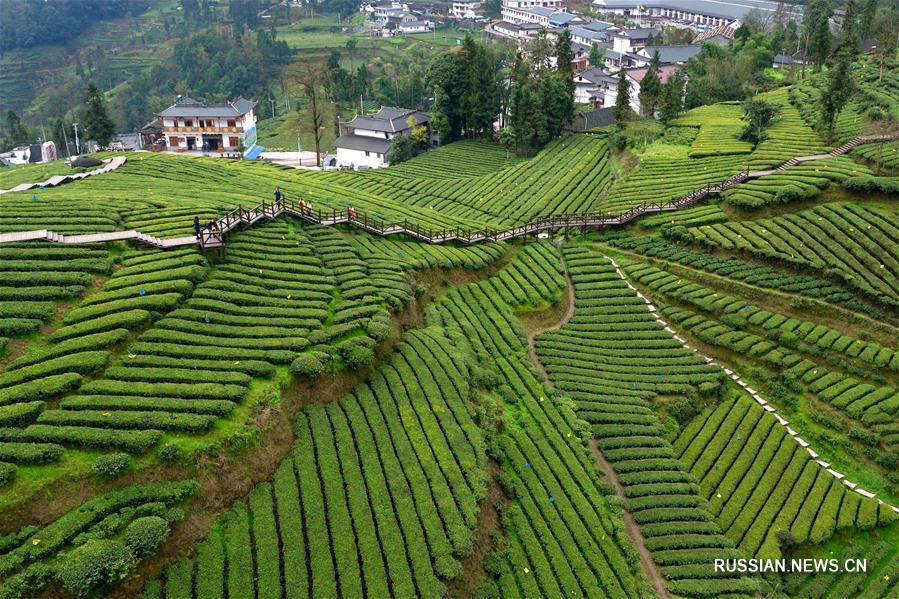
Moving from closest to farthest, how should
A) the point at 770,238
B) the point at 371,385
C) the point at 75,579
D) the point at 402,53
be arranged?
1. the point at 75,579
2. the point at 371,385
3. the point at 770,238
4. the point at 402,53

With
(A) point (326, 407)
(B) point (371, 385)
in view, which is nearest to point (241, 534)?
(A) point (326, 407)

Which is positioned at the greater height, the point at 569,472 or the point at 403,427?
the point at 403,427

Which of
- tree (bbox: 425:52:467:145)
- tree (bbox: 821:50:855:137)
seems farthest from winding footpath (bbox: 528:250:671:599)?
tree (bbox: 425:52:467:145)

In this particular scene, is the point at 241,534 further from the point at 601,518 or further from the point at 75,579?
the point at 601,518

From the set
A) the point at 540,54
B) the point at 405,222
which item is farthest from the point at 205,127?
the point at 405,222

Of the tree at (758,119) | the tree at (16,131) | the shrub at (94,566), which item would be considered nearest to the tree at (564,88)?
the tree at (758,119)

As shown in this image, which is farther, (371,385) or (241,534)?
(371,385)
